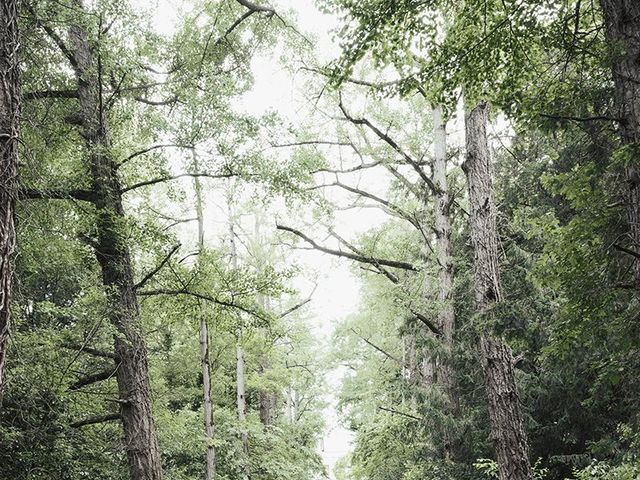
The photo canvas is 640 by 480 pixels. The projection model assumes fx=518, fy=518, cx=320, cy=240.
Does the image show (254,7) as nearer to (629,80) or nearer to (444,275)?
(444,275)

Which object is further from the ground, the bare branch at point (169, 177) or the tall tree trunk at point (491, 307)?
the bare branch at point (169, 177)

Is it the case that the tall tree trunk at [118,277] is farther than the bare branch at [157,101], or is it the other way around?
the bare branch at [157,101]

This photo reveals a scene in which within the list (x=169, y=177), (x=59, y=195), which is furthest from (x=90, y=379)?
(x=169, y=177)

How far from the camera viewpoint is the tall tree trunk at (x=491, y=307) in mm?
6059

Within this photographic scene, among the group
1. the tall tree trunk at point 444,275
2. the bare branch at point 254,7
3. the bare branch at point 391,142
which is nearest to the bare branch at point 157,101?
the bare branch at point 254,7

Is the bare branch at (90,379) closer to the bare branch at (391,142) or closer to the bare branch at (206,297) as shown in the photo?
the bare branch at (206,297)

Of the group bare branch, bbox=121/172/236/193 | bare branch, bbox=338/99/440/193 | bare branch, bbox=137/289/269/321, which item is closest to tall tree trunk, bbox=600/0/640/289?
bare branch, bbox=121/172/236/193

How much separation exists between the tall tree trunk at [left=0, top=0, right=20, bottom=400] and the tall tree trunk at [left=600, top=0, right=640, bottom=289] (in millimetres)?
3955

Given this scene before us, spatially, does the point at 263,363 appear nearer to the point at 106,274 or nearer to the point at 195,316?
the point at 195,316

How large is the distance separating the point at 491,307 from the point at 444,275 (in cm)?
384

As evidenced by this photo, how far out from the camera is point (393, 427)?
10391 mm

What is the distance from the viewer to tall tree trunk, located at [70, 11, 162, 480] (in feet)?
21.0

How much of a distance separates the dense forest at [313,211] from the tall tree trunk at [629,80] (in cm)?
2

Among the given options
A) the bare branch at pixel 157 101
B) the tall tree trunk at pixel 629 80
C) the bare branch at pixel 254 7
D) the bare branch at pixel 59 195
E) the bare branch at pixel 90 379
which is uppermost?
the bare branch at pixel 254 7
